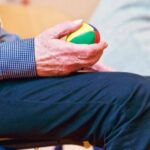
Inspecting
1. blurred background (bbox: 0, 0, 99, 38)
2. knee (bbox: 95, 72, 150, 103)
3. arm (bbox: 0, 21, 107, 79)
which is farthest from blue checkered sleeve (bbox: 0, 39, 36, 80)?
blurred background (bbox: 0, 0, 99, 38)

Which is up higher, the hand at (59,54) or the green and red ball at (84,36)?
the green and red ball at (84,36)

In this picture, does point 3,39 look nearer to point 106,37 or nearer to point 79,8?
point 106,37

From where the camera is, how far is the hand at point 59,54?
0.73 metres

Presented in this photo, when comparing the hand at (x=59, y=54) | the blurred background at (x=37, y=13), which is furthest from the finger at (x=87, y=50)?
the blurred background at (x=37, y=13)

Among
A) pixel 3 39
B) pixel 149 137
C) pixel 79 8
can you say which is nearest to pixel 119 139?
pixel 149 137

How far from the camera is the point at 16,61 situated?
2.42 ft

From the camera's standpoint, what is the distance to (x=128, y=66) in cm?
140

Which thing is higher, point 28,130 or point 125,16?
point 125,16

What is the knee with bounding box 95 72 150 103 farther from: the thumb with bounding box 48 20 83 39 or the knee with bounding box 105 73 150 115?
the thumb with bounding box 48 20 83 39

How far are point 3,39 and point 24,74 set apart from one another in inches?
9.1

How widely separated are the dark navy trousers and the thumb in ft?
0.29

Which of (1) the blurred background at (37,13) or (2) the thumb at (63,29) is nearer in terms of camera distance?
(2) the thumb at (63,29)

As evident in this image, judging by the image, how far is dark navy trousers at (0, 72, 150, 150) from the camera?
2.33 ft

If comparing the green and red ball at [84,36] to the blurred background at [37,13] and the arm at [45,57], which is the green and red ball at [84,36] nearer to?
the arm at [45,57]
